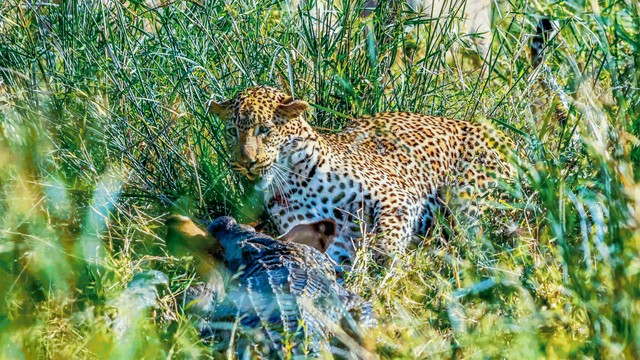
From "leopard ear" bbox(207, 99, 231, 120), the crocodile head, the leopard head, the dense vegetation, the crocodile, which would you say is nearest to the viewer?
the crocodile

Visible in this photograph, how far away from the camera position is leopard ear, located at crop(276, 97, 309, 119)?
6.81 m

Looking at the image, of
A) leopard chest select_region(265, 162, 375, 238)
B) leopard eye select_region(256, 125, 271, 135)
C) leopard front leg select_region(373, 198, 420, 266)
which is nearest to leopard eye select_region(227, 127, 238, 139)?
leopard eye select_region(256, 125, 271, 135)

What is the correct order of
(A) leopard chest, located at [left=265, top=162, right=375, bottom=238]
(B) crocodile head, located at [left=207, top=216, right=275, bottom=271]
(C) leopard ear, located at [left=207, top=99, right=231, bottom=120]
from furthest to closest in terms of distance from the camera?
(A) leopard chest, located at [left=265, top=162, right=375, bottom=238] < (C) leopard ear, located at [left=207, top=99, right=231, bottom=120] < (B) crocodile head, located at [left=207, top=216, right=275, bottom=271]

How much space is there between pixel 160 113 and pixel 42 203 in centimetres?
92

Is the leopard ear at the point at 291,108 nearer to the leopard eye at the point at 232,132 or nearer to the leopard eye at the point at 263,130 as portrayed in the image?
the leopard eye at the point at 263,130

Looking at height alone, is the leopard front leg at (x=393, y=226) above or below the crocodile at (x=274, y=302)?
below

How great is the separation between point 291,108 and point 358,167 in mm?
747

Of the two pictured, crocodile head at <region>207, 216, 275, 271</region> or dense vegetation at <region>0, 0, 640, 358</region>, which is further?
crocodile head at <region>207, 216, 275, 271</region>

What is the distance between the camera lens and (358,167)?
735 centimetres

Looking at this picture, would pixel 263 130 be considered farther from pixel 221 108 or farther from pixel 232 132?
pixel 221 108

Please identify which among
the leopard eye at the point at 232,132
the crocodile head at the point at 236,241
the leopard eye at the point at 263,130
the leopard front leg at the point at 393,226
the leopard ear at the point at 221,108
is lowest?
the leopard front leg at the point at 393,226

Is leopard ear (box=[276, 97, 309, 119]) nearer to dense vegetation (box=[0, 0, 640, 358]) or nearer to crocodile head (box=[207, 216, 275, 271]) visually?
dense vegetation (box=[0, 0, 640, 358])

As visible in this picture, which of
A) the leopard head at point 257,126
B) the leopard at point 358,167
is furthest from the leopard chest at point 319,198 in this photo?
the leopard head at point 257,126

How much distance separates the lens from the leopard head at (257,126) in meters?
6.79
